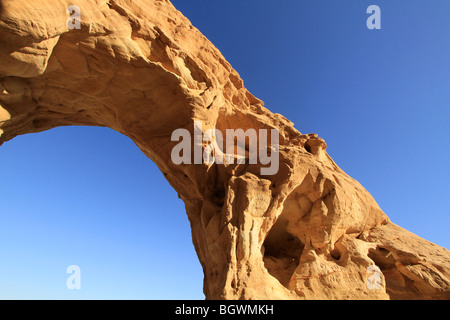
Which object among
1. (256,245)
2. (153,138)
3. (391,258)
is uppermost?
(153,138)

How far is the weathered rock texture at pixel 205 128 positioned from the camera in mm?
6566

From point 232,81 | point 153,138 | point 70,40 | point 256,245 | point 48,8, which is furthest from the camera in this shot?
point 232,81

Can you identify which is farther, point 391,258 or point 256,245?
point 391,258

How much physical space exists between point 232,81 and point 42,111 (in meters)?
7.56

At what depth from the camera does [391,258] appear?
10062mm

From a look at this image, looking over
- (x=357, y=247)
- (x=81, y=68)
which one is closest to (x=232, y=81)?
(x=81, y=68)

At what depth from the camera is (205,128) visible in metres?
8.71

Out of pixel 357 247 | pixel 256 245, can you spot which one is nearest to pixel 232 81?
pixel 256 245

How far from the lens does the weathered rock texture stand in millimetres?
6566
